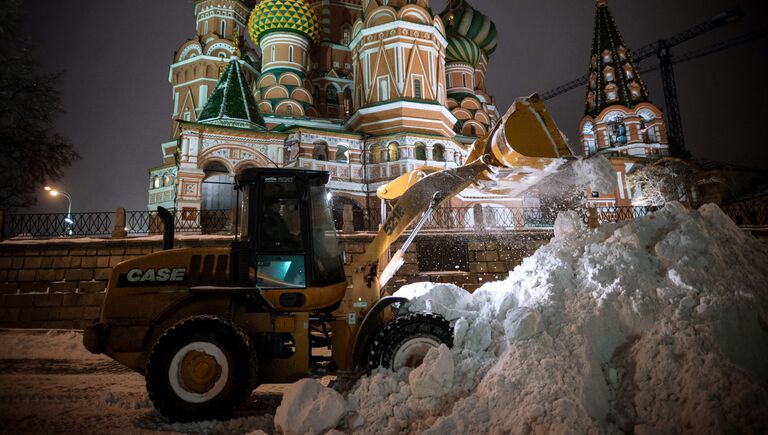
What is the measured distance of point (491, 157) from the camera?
4.72 meters

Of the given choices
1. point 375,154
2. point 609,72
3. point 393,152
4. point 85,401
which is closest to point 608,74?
point 609,72

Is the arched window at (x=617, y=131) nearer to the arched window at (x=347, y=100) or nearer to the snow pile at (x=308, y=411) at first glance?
the arched window at (x=347, y=100)

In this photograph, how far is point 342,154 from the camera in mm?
21812

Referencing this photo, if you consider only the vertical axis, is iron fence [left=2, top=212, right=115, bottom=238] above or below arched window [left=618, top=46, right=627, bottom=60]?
below

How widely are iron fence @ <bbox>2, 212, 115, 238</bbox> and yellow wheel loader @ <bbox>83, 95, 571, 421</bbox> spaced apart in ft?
31.6

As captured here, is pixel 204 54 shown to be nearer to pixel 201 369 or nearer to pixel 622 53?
pixel 201 369

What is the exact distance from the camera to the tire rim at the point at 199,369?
3.95m

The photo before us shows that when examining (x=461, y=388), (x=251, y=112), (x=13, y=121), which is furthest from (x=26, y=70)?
(x=461, y=388)

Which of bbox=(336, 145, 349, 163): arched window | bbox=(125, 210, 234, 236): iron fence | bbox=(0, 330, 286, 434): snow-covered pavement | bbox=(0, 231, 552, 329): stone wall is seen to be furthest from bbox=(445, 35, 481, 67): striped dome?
bbox=(0, 330, 286, 434): snow-covered pavement

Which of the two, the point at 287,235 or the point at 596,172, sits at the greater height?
the point at 596,172

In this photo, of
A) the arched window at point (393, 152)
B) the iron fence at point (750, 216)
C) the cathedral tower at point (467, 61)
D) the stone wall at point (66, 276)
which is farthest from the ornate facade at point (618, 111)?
the stone wall at point (66, 276)

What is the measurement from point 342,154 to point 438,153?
18.1ft

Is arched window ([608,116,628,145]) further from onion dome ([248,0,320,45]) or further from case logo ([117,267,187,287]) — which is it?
case logo ([117,267,187,287])

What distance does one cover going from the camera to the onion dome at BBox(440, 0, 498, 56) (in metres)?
33.0
